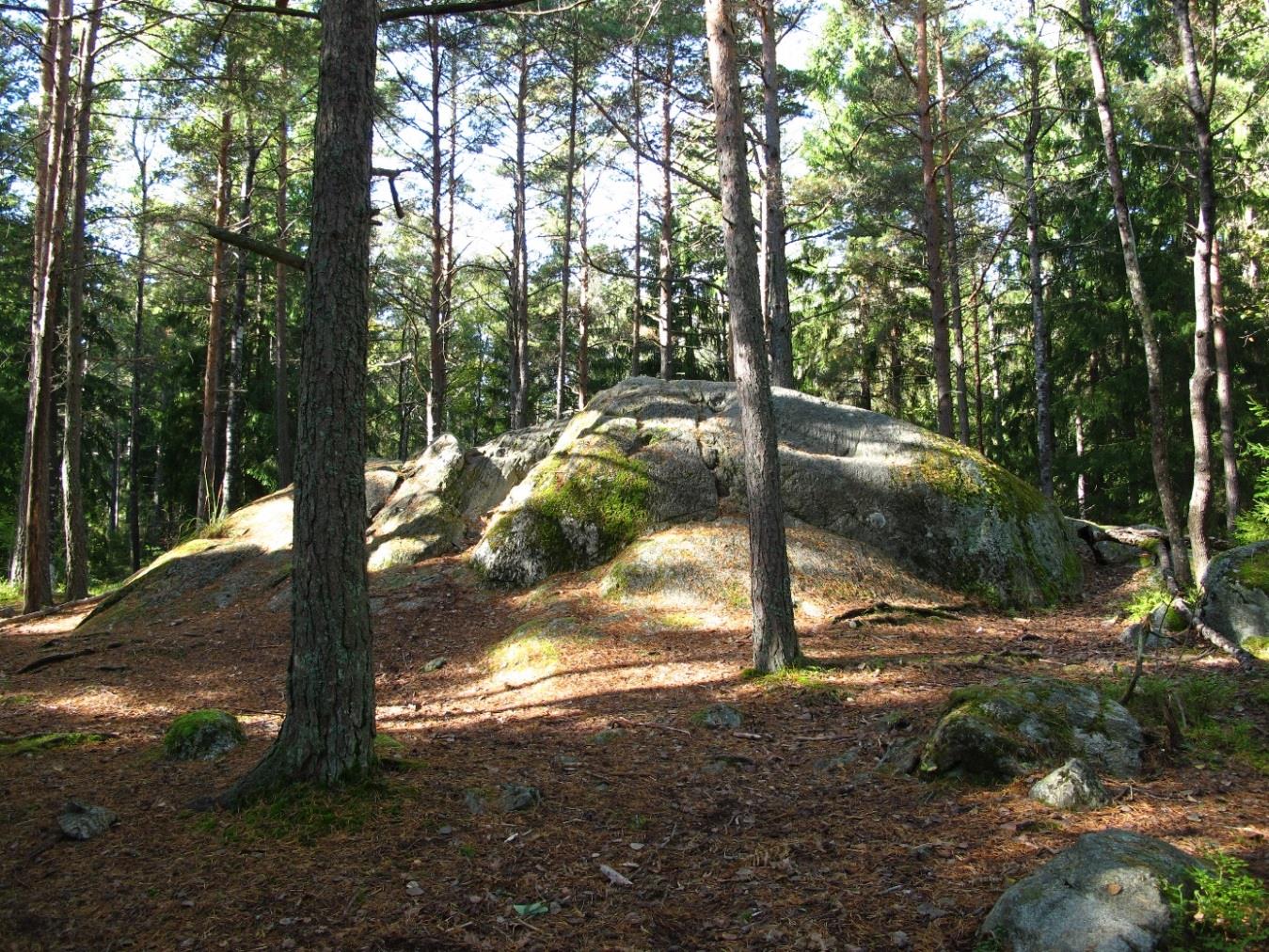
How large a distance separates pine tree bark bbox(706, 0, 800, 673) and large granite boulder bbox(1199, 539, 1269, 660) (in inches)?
134

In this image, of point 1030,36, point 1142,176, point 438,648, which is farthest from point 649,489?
point 1142,176

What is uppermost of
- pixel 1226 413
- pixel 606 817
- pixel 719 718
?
pixel 1226 413

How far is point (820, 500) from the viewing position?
1073cm

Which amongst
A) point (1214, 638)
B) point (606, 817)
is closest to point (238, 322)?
point (606, 817)

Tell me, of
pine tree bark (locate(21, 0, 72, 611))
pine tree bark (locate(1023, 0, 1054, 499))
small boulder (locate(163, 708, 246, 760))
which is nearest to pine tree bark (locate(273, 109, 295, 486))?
pine tree bark (locate(21, 0, 72, 611))

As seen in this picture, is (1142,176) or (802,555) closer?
(802,555)

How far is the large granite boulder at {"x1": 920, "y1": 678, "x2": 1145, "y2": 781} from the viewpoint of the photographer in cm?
432

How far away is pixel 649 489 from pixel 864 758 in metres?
6.25

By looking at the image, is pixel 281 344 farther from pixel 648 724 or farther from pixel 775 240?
pixel 648 724

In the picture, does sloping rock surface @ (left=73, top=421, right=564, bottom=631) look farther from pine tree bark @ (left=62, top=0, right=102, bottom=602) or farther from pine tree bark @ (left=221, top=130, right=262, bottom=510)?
pine tree bark @ (left=221, top=130, right=262, bottom=510)

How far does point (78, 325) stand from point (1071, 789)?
14633 millimetres

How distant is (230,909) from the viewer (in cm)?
325

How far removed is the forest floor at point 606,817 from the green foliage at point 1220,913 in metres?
0.44

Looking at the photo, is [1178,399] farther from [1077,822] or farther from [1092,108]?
[1077,822]
